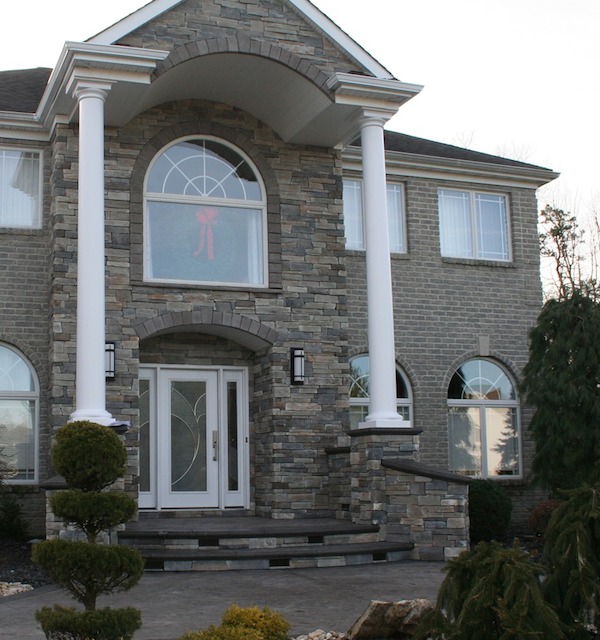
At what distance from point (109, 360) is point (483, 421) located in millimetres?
6691

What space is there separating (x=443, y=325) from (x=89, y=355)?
662 centimetres

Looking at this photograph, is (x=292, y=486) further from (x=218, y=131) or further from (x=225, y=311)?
(x=218, y=131)

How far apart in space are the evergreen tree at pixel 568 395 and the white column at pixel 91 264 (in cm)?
633

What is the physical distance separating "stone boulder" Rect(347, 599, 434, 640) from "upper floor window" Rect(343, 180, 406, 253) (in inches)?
363

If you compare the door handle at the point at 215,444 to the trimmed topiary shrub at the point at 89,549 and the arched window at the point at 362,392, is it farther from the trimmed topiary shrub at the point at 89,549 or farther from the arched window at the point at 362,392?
the trimmed topiary shrub at the point at 89,549

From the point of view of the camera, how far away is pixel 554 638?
415 centimetres

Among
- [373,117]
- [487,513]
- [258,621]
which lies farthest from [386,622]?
[373,117]

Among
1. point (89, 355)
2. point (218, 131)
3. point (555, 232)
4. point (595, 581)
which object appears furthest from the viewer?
point (555, 232)

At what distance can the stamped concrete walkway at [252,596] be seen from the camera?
7292 millimetres

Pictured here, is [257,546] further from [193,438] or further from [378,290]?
[378,290]

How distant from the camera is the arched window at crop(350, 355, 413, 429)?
14953 mm

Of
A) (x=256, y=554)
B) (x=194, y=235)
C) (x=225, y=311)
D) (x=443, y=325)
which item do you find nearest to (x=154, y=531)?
(x=256, y=554)

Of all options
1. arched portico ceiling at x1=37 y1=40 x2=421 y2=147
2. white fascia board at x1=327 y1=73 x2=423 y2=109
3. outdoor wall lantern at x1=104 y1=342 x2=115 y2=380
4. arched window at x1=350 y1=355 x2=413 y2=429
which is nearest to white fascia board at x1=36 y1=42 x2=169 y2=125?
arched portico ceiling at x1=37 y1=40 x2=421 y2=147

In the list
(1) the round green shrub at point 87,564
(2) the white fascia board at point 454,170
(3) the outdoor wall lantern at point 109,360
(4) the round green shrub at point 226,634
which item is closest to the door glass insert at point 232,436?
(3) the outdoor wall lantern at point 109,360
